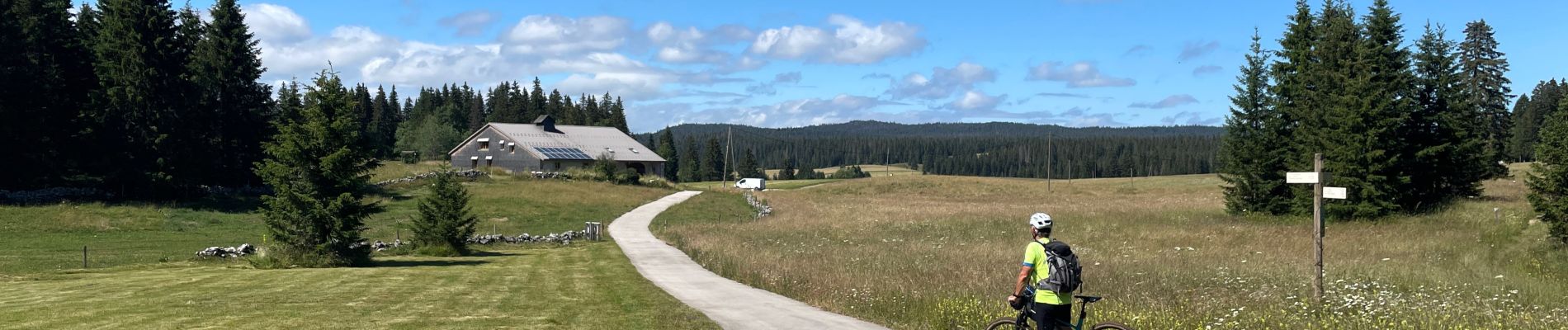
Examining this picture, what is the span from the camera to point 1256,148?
3956cm

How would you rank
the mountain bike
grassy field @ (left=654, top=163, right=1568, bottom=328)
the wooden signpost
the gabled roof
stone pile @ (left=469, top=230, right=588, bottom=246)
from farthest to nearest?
the gabled roof, stone pile @ (left=469, top=230, right=588, bottom=246), the wooden signpost, grassy field @ (left=654, top=163, right=1568, bottom=328), the mountain bike

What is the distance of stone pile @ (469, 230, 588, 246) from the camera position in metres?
39.1

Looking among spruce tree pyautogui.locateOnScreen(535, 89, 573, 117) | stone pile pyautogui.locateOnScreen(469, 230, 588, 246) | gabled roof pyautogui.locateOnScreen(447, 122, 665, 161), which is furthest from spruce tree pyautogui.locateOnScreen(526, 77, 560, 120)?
stone pile pyautogui.locateOnScreen(469, 230, 588, 246)

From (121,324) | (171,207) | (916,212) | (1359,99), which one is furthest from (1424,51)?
(171,207)

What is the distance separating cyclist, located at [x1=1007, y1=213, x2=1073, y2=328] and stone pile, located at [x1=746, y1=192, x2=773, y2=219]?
1731 inches

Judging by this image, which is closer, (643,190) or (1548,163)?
(1548,163)

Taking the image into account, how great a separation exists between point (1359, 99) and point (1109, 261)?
18.0m

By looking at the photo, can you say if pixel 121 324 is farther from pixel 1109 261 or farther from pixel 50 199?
pixel 50 199

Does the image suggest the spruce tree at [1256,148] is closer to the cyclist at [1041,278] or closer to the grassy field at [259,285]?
the grassy field at [259,285]

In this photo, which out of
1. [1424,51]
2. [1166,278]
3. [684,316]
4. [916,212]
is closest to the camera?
[684,316]

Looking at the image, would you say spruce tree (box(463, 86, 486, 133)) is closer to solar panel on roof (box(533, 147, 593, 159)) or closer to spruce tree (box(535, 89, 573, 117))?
spruce tree (box(535, 89, 573, 117))

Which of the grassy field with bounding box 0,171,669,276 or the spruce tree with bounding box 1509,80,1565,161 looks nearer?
the grassy field with bounding box 0,171,669,276

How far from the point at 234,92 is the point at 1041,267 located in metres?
58.7

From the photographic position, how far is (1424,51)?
42250mm
